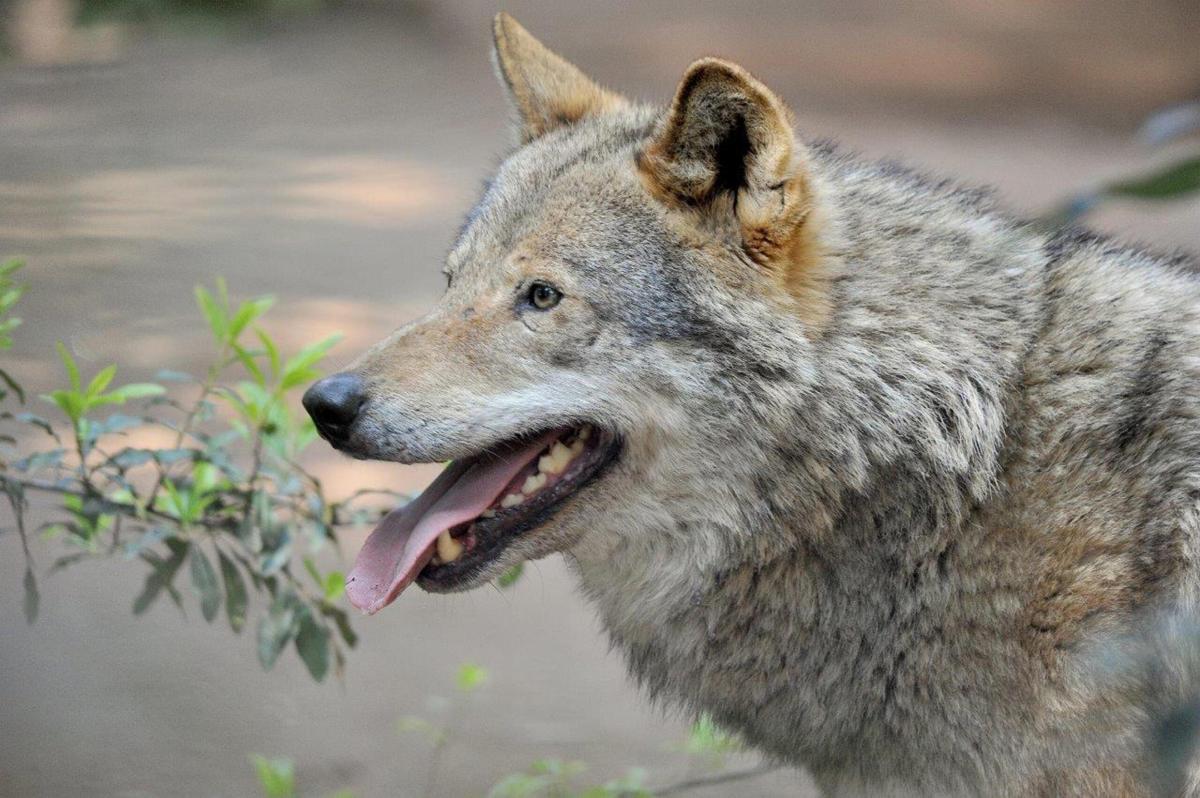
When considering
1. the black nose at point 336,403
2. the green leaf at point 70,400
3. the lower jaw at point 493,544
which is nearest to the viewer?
the black nose at point 336,403

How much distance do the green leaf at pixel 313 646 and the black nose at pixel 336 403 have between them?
1.23 meters

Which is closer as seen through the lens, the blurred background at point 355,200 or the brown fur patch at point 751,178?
the brown fur patch at point 751,178

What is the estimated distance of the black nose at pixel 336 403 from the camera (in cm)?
300

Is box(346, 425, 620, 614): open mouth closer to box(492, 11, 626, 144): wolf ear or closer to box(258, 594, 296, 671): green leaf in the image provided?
box(258, 594, 296, 671): green leaf

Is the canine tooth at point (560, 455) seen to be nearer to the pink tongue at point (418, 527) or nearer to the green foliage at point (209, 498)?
the pink tongue at point (418, 527)

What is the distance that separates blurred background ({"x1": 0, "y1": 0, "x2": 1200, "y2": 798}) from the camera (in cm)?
530

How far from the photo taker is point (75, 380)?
3.86m

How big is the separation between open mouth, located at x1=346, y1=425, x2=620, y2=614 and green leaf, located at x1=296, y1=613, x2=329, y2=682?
96 centimetres

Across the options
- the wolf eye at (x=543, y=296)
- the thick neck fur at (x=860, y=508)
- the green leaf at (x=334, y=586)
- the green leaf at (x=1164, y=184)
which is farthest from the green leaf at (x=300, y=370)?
the green leaf at (x=1164, y=184)

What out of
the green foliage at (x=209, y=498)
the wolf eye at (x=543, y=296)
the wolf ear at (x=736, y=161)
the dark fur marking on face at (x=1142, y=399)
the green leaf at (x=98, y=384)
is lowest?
the green foliage at (x=209, y=498)

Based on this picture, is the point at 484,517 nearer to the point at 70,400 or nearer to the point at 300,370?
the point at 300,370

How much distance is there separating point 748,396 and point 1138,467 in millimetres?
888

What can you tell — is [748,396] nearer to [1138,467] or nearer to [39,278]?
[1138,467]

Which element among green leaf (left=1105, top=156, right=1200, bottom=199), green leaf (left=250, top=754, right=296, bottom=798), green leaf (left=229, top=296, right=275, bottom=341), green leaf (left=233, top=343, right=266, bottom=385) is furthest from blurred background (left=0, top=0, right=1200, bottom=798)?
green leaf (left=233, top=343, right=266, bottom=385)
